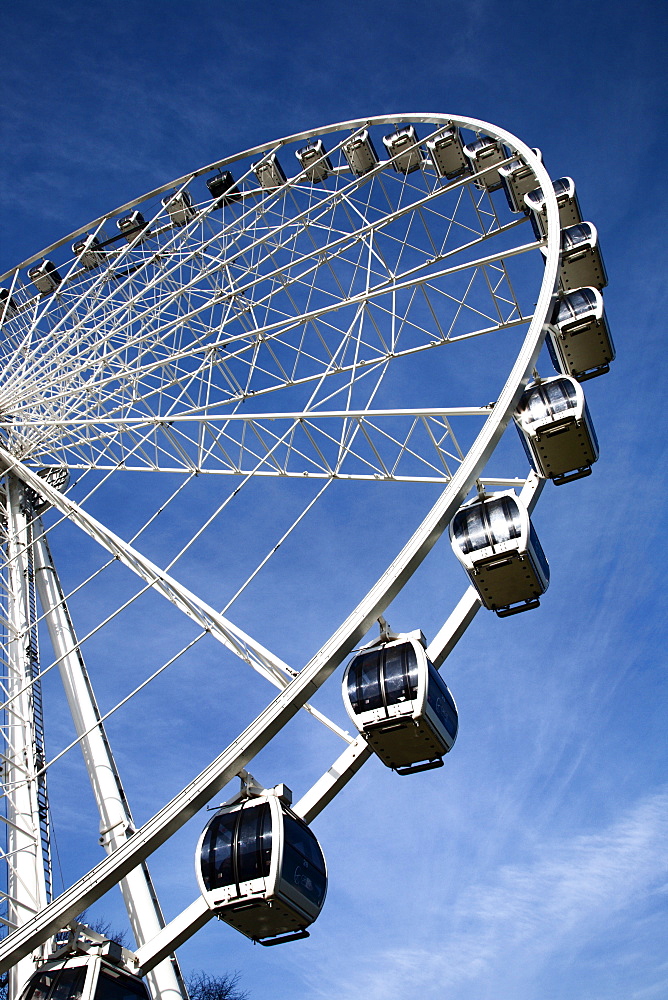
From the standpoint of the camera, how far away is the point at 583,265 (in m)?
16.4

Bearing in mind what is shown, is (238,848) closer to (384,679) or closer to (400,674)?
(384,679)

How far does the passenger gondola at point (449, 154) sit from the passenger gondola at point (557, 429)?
900 cm

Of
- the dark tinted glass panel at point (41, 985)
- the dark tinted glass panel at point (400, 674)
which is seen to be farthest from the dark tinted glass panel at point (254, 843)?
the dark tinted glass panel at point (41, 985)

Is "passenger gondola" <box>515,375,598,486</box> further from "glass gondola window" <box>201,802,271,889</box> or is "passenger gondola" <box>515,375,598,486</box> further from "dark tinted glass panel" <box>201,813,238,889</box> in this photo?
"dark tinted glass panel" <box>201,813,238,889</box>

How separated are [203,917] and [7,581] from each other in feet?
29.1

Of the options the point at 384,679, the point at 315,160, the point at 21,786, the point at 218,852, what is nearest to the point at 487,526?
the point at 384,679

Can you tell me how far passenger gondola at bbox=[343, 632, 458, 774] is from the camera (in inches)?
426

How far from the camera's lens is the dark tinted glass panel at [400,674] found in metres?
10.9

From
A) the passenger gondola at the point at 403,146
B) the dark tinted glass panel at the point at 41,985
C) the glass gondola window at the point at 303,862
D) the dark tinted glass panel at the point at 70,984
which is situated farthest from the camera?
the passenger gondola at the point at 403,146

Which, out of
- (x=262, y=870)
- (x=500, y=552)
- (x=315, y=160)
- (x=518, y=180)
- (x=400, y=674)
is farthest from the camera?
(x=315, y=160)

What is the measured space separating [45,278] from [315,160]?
7512mm

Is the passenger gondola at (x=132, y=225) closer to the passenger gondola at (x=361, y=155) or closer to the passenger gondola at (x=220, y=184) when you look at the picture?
the passenger gondola at (x=220, y=184)

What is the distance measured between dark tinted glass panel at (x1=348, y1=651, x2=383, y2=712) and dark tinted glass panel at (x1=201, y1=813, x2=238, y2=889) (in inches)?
74.5

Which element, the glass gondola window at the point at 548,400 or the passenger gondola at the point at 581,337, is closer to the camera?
the glass gondola window at the point at 548,400
